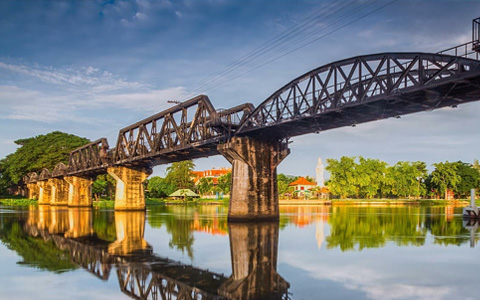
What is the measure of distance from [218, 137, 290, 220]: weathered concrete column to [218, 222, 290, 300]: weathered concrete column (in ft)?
54.9

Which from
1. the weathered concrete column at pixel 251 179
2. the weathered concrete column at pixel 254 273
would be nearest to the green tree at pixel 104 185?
the weathered concrete column at pixel 251 179

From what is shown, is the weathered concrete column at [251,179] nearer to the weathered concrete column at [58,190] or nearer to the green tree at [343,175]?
the weathered concrete column at [58,190]

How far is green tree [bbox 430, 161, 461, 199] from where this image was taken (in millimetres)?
145875

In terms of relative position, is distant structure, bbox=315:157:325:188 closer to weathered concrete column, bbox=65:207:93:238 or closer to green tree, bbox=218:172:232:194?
green tree, bbox=218:172:232:194

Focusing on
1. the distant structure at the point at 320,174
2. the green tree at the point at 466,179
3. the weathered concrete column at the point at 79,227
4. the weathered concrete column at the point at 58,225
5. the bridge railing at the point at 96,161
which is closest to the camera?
the weathered concrete column at the point at 79,227

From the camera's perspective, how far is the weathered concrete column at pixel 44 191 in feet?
405

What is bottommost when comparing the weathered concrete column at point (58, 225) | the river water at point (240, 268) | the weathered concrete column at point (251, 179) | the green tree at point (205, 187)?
the green tree at point (205, 187)

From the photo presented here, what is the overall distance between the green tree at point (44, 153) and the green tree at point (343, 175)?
259 ft

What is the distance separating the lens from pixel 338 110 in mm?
35438

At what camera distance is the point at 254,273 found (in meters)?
17.3

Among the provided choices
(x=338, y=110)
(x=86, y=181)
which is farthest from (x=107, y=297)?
(x=86, y=181)

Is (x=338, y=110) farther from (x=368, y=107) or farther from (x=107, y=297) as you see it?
(x=107, y=297)

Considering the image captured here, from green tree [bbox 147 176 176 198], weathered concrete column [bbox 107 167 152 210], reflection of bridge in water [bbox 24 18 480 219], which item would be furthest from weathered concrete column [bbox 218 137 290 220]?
green tree [bbox 147 176 176 198]

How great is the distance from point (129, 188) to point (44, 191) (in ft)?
198
